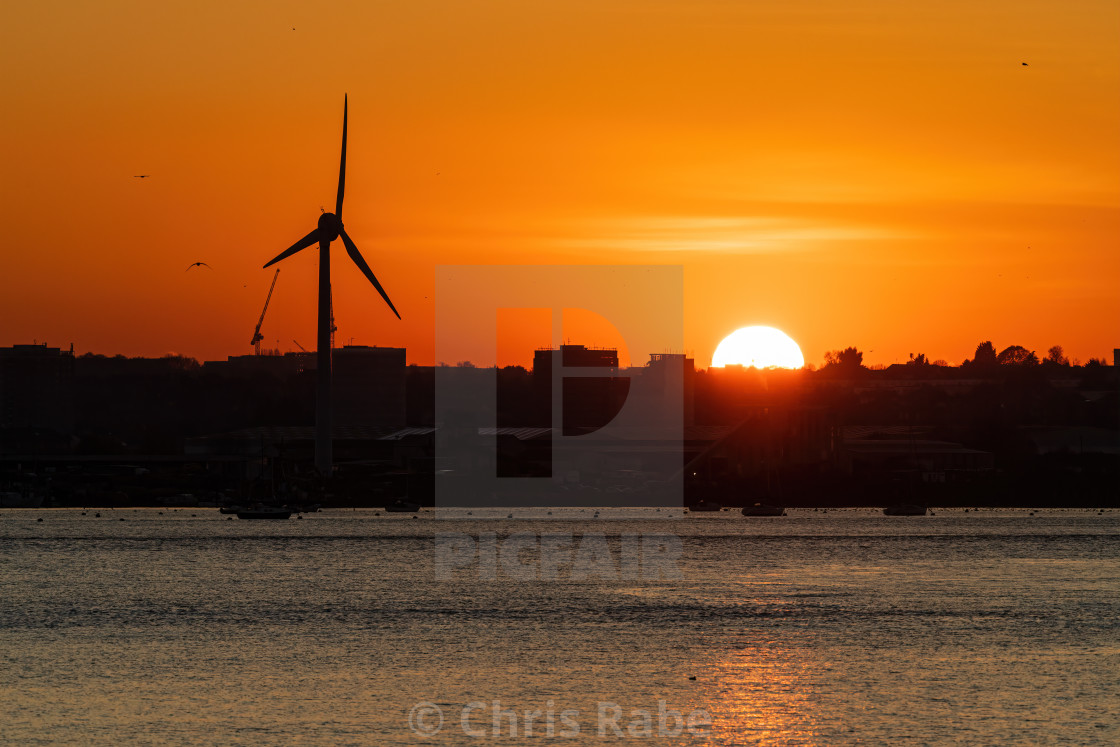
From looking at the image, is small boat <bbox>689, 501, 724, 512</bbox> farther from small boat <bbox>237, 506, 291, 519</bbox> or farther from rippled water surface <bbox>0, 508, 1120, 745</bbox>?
rippled water surface <bbox>0, 508, 1120, 745</bbox>

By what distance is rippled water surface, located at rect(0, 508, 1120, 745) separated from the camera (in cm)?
4209

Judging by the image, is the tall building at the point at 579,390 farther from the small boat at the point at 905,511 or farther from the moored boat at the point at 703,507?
the small boat at the point at 905,511

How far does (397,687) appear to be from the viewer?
48688 millimetres

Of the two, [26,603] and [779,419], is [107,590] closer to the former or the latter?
[26,603]

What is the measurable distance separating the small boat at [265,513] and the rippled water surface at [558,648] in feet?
157

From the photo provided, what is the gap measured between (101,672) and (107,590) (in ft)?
124

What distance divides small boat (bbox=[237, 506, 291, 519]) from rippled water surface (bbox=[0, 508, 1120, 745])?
47.8 m

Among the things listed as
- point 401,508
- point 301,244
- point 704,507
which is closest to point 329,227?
point 301,244

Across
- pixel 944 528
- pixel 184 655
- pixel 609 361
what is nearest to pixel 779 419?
pixel 944 528

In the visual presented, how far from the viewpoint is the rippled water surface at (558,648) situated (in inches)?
1657

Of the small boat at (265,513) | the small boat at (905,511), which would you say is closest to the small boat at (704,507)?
the small boat at (905,511)

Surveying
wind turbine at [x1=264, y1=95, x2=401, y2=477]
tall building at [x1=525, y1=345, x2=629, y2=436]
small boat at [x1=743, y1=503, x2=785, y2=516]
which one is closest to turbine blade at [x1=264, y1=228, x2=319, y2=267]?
wind turbine at [x1=264, y1=95, x2=401, y2=477]

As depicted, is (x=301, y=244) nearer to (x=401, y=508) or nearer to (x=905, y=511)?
(x=401, y=508)

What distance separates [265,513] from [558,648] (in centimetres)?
11838
